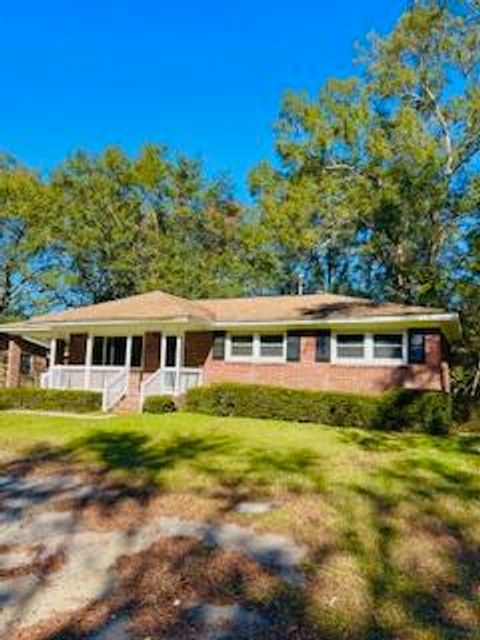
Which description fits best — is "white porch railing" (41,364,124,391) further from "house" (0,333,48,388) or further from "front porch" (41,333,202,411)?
"house" (0,333,48,388)

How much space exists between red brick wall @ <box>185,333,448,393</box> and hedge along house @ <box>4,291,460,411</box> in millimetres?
30

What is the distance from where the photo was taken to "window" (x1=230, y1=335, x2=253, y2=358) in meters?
20.1

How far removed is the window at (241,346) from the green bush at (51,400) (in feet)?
15.4

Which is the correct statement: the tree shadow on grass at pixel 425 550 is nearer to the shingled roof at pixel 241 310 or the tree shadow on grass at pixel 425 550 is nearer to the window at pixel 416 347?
the window at pixel 416 347

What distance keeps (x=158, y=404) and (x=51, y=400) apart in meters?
4.06

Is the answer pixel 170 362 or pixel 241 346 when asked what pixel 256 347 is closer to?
pixel 241 346

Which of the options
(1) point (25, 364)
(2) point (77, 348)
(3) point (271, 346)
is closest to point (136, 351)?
(2) point (77, 348)

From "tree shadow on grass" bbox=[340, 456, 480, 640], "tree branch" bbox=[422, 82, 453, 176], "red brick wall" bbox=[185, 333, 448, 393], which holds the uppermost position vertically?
"tree branch" bbox=[422, 82, 453, 176]

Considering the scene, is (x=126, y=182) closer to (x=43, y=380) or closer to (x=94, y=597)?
(x=43, y=380)

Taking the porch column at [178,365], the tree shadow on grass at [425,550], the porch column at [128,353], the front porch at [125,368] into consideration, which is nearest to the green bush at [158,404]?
the front porch at [125,368]

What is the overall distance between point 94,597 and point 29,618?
0.53 m

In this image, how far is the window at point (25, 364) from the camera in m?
28.3

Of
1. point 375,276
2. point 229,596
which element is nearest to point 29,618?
point 229,596

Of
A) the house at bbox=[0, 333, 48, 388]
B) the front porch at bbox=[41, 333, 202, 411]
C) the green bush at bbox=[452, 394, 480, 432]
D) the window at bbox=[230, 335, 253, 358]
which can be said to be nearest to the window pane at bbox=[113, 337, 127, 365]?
the front porch at bbox=[41, 333, 202, 411]
